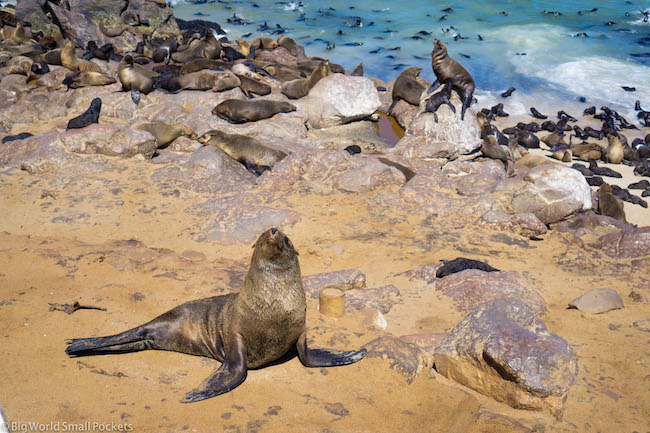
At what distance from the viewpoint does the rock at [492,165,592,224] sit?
8.19 meters

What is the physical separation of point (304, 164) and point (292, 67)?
703 cm

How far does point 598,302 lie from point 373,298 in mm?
2292

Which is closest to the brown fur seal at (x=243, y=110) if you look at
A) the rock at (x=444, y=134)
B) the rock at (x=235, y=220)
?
the rock at (x=444, y=134)

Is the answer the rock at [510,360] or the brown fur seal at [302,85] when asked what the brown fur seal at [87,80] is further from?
the rock at [510,360]

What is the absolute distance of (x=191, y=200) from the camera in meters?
8.39

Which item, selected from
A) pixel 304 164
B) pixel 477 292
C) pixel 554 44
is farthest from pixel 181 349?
pixel 554 44

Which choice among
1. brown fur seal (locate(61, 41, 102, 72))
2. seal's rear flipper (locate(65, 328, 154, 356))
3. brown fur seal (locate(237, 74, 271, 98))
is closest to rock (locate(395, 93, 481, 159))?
brown fur seal (locate(237, 74, 271, 98))

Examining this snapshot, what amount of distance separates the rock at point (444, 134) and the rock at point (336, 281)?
5185mm

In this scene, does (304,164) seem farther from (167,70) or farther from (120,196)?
(167,70)

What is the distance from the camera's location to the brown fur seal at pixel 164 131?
10234 mm

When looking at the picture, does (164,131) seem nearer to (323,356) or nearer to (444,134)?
(444,134)

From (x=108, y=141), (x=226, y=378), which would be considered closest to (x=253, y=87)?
(x=108, y=141)

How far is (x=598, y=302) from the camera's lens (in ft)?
18.0

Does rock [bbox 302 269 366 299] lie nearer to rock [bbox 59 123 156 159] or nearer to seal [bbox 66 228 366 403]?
seal [bbox 66 228 366 403]
